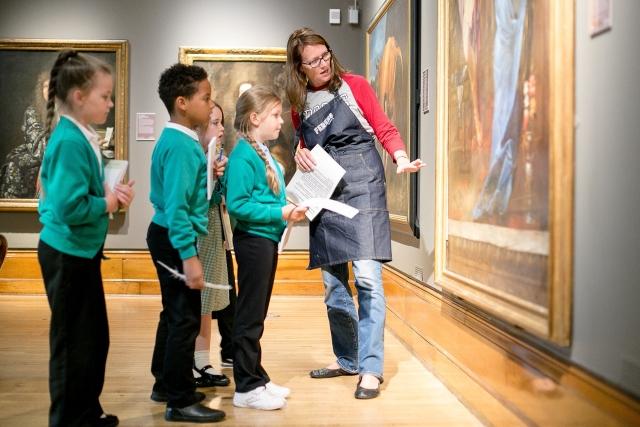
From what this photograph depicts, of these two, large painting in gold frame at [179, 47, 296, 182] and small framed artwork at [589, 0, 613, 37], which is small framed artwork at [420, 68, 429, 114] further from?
large painting in gold frame at [179, 47, 296, 182]

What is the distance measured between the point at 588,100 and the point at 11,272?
6029 millimetres

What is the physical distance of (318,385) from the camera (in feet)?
11.0

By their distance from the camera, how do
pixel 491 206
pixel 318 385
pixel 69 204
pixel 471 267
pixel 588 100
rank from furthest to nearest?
1. pixel 318 385
2. pixel 471 267
3. pixel 491 206
4. pixel 69 204
5. pixel 588 100

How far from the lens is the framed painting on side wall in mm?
4332

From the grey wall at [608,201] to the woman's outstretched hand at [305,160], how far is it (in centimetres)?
133

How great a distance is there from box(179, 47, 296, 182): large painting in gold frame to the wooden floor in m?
2.08

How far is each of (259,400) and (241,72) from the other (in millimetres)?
4468

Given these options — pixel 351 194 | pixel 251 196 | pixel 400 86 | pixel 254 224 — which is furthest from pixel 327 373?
pixel 400 86

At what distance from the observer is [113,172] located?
7.89 ft

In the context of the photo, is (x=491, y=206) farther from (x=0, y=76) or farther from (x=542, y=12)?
(x=0, y=76)

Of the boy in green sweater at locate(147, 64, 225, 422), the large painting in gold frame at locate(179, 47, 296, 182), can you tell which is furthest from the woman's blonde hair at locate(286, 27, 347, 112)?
the large painting in gold frame at locate(179, 47, 296, 182)

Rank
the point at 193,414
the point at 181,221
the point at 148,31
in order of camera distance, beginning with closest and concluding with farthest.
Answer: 1. the point at 181,221
2. the point at 193,414
3. the point at 148,31

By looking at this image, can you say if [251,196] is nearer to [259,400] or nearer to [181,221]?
[181,221]

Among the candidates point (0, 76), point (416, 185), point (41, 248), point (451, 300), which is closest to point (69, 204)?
Answer: point (41, 248)
